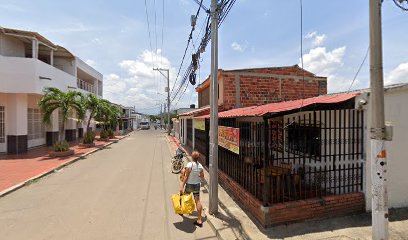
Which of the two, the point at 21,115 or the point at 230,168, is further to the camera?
the point at 21,115

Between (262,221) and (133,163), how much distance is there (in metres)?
9.21

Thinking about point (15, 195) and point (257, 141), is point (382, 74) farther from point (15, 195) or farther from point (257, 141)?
point (15, 195)

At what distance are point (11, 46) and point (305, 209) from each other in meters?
19.2

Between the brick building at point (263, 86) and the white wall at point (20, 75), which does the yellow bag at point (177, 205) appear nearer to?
the brick building at point (263, 86)

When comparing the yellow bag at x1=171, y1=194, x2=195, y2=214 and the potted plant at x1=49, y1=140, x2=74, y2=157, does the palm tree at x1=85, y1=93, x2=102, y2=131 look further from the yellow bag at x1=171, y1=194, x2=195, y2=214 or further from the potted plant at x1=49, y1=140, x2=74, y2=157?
the yellow bag at x1=171, y1=194, x2=195, y2=214

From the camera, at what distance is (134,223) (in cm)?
518

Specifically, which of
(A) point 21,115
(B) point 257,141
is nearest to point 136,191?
(B) point 257,141

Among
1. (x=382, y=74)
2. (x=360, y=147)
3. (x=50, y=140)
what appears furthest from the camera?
(x=50, y=140)

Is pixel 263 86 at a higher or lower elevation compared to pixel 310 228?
higher

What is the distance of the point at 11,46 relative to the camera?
52.2ft

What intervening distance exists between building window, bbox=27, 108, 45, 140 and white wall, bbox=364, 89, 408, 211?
1977cm

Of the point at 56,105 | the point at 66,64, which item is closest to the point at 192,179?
the point at 56,105

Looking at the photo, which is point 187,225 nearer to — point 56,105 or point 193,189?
point 193,189

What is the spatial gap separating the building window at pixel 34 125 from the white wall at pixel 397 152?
19.8 meters
